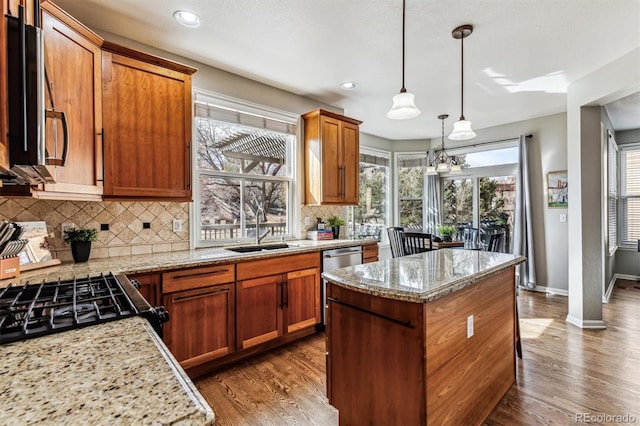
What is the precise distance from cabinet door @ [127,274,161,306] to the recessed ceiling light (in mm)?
1910

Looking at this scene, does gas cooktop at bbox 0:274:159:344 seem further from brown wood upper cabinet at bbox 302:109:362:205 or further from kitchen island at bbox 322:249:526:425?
brown wood upper cabinet at bbox 302:109:362:205

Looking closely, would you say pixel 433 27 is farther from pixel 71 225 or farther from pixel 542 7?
pixel 71 225

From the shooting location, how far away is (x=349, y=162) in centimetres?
408

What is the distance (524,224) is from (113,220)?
217 inches

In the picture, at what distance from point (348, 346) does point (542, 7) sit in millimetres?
2682

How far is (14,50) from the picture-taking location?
2.61 ft

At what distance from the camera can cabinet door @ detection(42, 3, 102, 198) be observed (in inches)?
71.4

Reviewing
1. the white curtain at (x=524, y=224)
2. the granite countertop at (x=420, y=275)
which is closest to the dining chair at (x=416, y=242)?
the granite countertop at (x=420, y=275)

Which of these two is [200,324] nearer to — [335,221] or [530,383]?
[335,221]

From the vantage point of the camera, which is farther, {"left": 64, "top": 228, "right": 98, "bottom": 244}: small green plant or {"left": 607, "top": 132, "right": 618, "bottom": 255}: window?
{"left": 607, "top": 132, "right": 618, "bottom": 255}: window

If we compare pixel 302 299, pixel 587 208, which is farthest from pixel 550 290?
pixel 302 299

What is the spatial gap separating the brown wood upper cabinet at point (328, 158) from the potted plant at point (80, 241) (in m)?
2.24

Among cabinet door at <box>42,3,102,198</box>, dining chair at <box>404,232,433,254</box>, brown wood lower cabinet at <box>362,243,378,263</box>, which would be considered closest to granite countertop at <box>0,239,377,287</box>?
cabinet door at <box>42,3,102,198</box>

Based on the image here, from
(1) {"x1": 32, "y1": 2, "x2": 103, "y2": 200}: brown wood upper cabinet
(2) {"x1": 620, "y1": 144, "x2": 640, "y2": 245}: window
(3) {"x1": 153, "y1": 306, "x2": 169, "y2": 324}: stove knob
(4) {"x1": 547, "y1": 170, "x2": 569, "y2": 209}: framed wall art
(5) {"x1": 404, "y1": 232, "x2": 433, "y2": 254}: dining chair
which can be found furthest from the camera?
Result: (2) {"x1": 620, "y1": 144, "x2": 640, "y2": 245}: window
